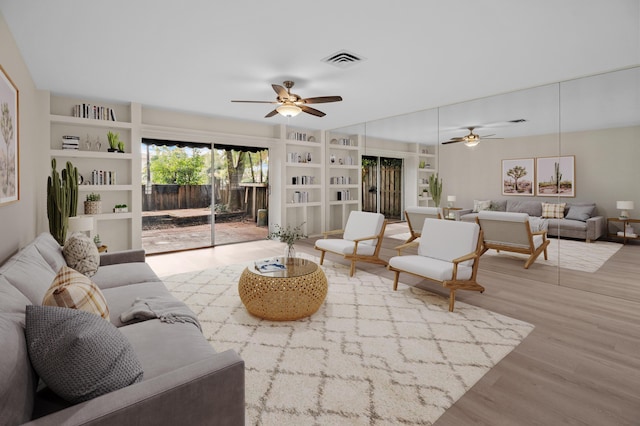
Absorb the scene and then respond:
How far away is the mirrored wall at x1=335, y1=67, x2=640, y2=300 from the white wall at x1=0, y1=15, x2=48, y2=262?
17.5 feet

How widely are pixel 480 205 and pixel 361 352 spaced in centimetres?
345

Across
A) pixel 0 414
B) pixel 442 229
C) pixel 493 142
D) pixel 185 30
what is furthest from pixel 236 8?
pixel 493 142

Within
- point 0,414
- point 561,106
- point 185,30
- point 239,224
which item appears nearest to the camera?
point 0,414

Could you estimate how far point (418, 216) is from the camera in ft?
17.9

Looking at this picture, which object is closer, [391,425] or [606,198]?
[391,425]

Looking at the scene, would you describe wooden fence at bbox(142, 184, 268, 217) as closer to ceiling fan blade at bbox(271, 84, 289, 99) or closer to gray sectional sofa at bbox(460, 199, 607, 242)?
ceiling fan blade at bbox(271, 84, 289, 99)

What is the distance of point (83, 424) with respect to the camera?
1017mm

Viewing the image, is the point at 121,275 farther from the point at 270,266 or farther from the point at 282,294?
the point at 282,294

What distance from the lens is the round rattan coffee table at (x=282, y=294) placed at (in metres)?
2.99

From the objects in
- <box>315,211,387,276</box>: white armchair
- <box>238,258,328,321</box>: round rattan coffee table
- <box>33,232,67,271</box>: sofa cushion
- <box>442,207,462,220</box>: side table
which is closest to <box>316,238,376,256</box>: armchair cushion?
<box>315,211,387,276</box>: white armchair

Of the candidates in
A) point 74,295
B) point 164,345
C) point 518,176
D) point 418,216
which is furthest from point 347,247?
point 74,295

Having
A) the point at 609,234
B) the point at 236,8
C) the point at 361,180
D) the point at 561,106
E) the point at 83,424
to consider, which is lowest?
the point at 83,424

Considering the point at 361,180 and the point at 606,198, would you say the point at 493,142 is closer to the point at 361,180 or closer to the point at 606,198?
the point at 606,198

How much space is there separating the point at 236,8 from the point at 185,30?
0.68 metres
